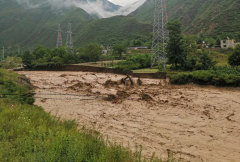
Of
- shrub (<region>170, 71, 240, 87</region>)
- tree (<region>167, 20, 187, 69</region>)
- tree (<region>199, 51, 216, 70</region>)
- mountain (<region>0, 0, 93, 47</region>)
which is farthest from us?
mountain (<region>0, 0, 93, 47</region>)

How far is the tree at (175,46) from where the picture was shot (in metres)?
27.6

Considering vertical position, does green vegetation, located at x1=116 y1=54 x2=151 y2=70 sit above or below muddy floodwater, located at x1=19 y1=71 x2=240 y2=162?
above

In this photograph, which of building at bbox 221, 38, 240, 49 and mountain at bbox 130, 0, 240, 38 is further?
mountain at bbox 130, 0, 240, 38

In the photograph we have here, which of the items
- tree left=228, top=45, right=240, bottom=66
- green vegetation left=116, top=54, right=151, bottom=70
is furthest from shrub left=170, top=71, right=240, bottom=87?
green vegetation left=116, top=54, right=151, bottom=70

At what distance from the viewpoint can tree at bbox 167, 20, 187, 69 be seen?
2762cm

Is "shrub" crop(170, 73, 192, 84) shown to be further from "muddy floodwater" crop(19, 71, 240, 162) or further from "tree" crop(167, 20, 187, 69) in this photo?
"tree" crop(167, 20, 187, 69)

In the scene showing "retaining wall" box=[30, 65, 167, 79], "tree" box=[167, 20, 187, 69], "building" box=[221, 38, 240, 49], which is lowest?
"retaining wall" box=[30, 65, 167, 79]

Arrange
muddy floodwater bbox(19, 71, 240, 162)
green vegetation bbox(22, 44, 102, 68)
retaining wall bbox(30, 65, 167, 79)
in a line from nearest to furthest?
muddy floodwater bbox(19, 71, 240, 162), retaining wall bbox(30, 65, 167, 79), green vegetation bbox(22, 44, 102, 68)

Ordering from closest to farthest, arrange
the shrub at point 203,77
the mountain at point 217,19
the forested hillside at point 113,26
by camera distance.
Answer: the shrub at point 203,77, the mountain at point 217,19, the forested hillside at point 113,26

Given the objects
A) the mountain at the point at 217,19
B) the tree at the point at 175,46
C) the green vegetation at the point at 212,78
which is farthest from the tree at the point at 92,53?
the mountain at the point at 217,19

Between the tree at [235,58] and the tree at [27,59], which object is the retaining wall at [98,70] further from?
the tree at [235,58]

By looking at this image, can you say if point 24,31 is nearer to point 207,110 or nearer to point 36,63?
point 36,63

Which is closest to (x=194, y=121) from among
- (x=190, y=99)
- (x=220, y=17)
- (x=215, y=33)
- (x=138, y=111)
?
(x=138, y=111)

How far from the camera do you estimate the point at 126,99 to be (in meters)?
15.1
